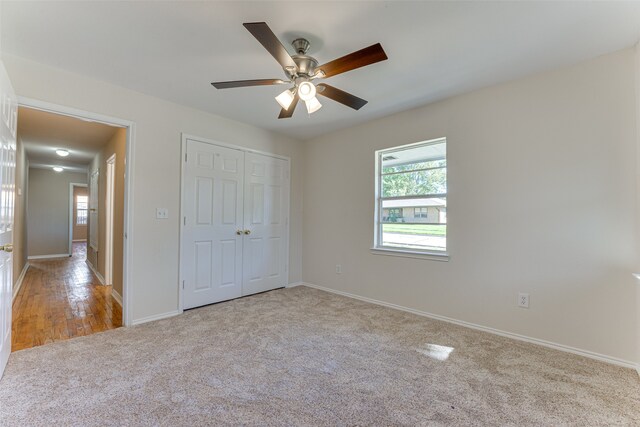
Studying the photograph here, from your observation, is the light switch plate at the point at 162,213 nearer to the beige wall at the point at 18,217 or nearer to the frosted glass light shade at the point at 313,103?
the beige wall at the point at 18,217

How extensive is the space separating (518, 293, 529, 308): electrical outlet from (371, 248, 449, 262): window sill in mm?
709

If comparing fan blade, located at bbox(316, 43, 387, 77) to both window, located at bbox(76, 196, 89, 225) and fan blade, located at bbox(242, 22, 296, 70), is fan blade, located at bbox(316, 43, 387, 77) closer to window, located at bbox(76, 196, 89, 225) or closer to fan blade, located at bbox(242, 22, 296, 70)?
fan blade, located at bbox(242, 22, 296, 70)

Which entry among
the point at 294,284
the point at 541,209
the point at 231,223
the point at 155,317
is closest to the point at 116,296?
the point at 155,317

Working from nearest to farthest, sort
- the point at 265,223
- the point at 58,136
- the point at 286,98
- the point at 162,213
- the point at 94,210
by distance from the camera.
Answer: the point at 286,98, the point at 162,213, the point at 265,223, the point at 58,136, the point at 94,210

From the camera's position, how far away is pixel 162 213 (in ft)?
10.5

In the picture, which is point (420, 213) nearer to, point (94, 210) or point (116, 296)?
point (116, 296)

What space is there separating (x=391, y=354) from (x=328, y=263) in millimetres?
2101

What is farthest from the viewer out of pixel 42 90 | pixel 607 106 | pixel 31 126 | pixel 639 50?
pixel 31 126

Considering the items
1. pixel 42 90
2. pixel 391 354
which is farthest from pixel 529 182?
pixel 42 90

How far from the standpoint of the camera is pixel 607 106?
229cm

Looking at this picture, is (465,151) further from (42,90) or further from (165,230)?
(42,90)

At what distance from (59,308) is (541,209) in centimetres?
520

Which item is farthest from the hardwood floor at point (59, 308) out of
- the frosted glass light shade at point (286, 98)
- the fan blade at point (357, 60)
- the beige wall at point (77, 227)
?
the beige wall at point (77, 227)

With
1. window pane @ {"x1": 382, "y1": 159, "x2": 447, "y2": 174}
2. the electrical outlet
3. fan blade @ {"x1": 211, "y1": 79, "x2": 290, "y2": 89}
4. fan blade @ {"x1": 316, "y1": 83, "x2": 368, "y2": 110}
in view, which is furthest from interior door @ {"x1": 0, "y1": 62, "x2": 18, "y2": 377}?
the electrical outlet
